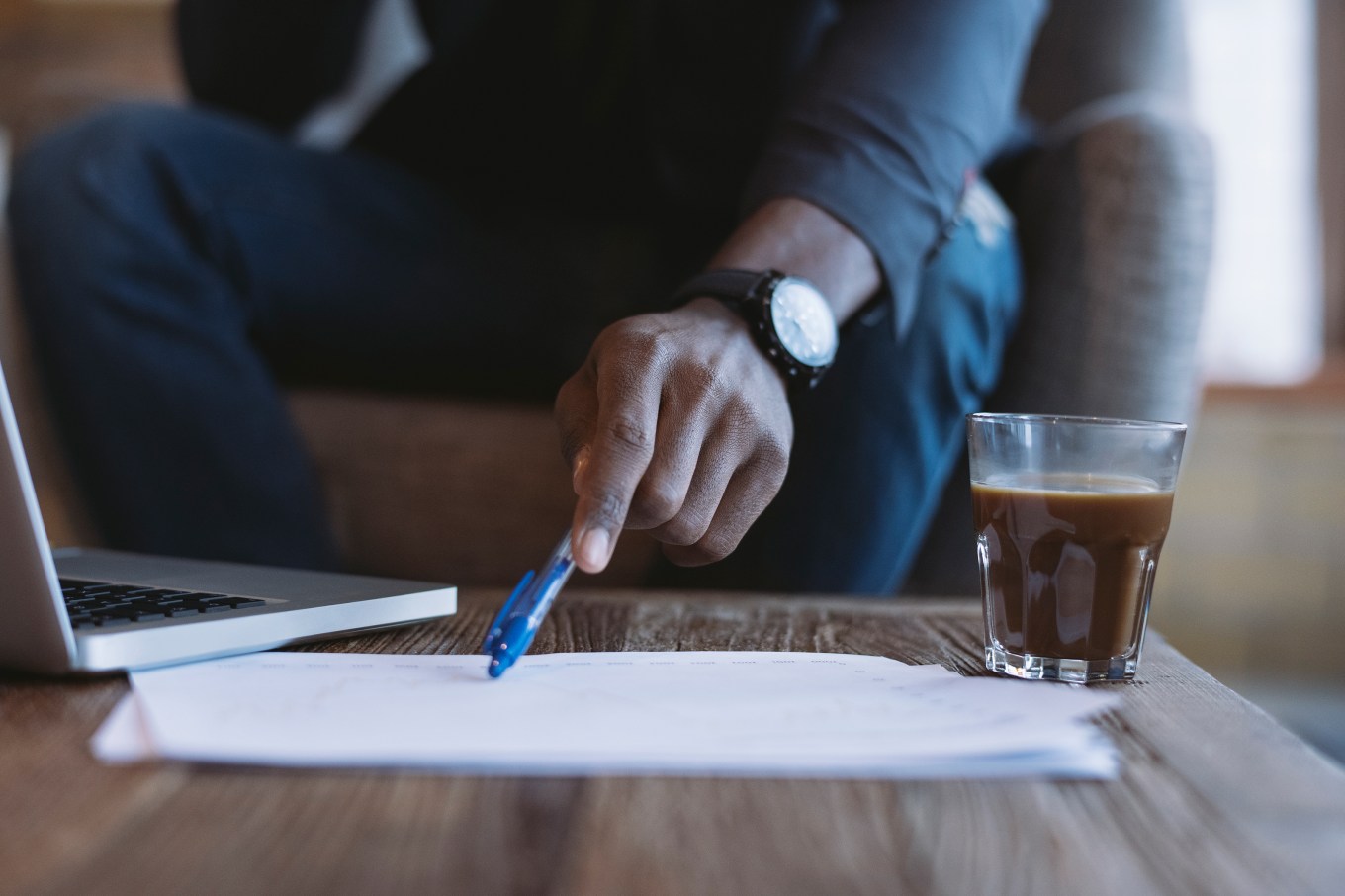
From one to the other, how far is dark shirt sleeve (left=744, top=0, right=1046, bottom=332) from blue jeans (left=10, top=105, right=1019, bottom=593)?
9 centimetres

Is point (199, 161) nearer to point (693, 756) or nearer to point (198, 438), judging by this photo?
point (198, 438)

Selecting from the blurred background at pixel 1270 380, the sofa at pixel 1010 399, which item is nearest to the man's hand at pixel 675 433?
the sofa at pixel 1010 399

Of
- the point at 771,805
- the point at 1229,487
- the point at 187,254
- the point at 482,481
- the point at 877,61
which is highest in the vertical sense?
the point at 877,61

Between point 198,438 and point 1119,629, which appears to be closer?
point 1119,629

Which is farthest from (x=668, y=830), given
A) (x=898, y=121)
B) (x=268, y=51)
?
(x=268, y=51)

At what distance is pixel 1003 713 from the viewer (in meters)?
0.35

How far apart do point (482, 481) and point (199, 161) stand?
15.4 inches

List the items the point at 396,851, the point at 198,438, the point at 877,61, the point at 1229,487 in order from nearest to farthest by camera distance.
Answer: the point at 396,851
the point at 877,61
the point at 198,438
the point at 1229,487

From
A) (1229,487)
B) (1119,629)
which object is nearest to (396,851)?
(1119,629)

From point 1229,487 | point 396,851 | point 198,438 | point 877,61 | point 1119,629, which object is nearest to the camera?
point 396,851

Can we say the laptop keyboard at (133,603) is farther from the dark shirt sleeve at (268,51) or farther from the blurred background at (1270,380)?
the blurred background at (1270,380)

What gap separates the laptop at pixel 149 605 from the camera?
37 centimetres

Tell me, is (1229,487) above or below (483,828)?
below

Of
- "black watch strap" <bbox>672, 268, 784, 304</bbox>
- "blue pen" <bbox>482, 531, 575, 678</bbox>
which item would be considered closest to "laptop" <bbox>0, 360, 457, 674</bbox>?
"blue pen" <bbox>482, 531, 575, 678</bbox>
